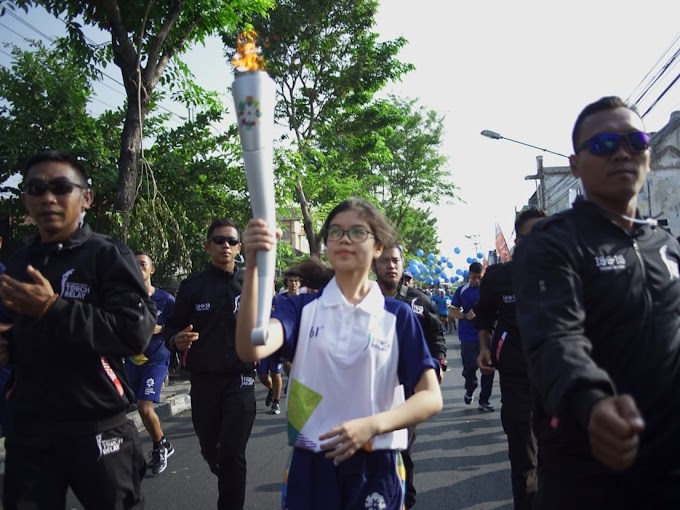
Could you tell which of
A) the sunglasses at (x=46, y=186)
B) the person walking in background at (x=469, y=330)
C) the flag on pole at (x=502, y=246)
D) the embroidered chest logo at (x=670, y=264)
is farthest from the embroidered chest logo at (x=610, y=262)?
the flag on pole at (x=502, y=246)

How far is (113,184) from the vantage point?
10.4 metres

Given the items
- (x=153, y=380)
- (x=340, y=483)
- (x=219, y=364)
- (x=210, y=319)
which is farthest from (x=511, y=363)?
(x=153, y=380)

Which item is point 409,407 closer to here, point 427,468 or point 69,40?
point 427,468

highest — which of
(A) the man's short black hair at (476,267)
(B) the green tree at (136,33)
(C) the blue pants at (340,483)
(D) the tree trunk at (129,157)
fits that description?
(B) the green tree at (136,33)

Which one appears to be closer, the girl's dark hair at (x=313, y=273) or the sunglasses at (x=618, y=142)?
the sunglasses at (x=618, y=142)

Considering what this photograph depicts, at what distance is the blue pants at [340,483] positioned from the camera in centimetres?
253

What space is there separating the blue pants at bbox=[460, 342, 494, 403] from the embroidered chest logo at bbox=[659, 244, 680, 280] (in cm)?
742

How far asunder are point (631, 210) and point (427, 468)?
179 inches

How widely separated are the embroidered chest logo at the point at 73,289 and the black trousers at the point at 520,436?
2.88 m

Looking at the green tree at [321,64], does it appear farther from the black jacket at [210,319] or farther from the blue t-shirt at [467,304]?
the black jacket at [210,319]

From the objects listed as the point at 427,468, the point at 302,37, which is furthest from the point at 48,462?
the point at 302,37

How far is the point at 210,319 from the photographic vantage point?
5.05 metres

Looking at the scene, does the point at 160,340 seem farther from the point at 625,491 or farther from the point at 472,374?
the point at 625,491

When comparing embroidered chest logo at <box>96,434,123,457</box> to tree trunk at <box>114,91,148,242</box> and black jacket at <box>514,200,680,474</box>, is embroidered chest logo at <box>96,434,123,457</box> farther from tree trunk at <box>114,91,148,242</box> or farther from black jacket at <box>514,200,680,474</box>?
tree trunk at <box>114,91,148,242</box>
